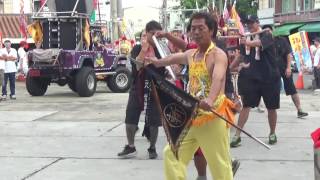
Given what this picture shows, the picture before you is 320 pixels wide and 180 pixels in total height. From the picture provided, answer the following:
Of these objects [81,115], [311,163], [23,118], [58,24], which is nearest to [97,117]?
[81,115]

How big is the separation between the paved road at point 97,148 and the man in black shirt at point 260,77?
54cm

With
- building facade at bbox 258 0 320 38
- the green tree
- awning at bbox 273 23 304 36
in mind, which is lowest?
awning at bbox 273 23 304 36

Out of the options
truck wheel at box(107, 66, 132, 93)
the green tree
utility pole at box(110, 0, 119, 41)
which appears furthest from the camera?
the green tree

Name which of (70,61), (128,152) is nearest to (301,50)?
(70,61)

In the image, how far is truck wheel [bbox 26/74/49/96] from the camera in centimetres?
1684

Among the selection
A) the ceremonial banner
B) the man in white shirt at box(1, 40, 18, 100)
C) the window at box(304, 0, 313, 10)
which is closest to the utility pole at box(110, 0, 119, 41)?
the man in white shirt at box(1, 40, 18, 100)

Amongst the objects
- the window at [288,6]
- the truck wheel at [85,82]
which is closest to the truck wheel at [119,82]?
the truck wheel at [85,82]

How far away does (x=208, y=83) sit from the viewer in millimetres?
4832

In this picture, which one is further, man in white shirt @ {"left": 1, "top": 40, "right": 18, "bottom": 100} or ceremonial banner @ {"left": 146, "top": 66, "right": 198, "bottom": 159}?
man in white shirt @ {"left": 1, "top": 40, "right": 18, "bottom": 100}

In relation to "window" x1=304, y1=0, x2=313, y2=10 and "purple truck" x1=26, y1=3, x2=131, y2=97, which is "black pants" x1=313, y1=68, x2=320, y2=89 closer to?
"purple truck" x1=26, y1=3, x2=131, y2=97

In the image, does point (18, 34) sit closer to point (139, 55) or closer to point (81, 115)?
point (81, 115)

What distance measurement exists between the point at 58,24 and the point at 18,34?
20624mm

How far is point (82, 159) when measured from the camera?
23.9 feet

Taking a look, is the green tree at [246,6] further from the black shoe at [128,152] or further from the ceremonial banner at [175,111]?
the ceremonial banner at [175,111]
